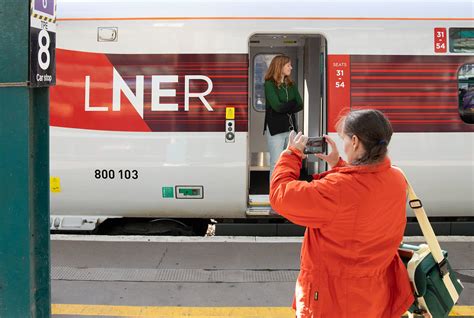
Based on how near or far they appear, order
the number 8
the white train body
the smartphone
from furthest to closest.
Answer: the white train body, the number 8, the smartphone

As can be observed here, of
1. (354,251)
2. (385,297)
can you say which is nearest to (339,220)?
(354,251)

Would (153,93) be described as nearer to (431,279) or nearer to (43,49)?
(43,49)

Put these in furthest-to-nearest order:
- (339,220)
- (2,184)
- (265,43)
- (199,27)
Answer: (265,43), (199,27), (2,184), (339,220)

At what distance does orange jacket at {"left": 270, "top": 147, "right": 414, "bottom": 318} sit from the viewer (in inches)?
74.4

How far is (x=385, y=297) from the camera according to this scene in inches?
79.2

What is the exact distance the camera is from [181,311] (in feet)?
12.1

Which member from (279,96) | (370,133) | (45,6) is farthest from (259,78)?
(370,133)

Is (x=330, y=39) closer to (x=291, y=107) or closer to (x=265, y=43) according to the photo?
(x=291, y=107)

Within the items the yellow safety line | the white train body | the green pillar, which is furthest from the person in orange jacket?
the white train body

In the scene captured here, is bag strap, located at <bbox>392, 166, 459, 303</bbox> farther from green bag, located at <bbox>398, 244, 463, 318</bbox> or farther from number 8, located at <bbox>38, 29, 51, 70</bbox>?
number 8, located at <bbox>38, 29, 51, 70</bbox>

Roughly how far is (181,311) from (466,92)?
3693 millimetres

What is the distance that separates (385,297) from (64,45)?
433 cm

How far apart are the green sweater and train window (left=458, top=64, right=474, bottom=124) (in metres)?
1.76

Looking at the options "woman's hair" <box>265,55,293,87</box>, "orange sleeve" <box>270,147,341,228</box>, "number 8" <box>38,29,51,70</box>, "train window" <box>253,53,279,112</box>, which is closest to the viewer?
"orange sleeve" <box>270,147,341,228</box>
